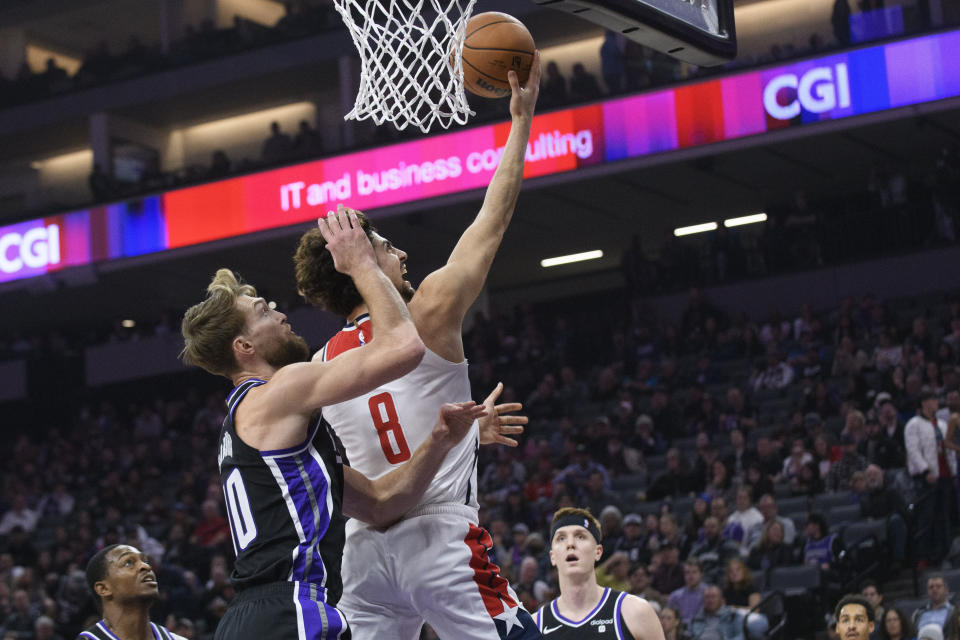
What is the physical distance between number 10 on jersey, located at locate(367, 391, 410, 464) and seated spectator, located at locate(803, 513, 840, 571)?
7.20m

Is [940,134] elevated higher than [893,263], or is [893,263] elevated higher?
[940,134]

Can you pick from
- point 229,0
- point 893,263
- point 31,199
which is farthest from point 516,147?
point 229,0

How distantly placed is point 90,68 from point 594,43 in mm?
9494

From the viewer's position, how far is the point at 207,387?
71.2ft

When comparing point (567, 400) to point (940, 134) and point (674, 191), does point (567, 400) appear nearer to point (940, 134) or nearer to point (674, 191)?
point (674, 191)

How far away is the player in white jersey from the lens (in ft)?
12.5

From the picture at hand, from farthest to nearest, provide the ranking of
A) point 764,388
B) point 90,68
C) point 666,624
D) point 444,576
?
point 90,68
point 764,388
point 666,624
point 444,576

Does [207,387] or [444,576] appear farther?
[207,387]

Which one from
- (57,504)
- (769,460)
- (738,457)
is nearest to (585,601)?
(769,460)

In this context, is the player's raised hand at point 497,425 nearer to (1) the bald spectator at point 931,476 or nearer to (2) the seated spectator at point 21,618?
(1) the bald spectator at point 931,476

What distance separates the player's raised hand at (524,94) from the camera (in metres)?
4.33

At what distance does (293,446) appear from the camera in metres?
3.53

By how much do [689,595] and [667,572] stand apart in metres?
0.51

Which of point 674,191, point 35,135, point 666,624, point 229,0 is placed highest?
point 229,0
